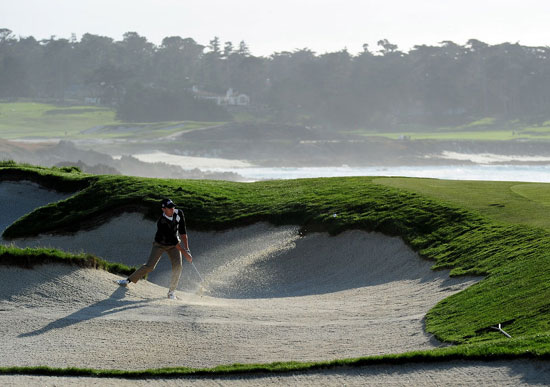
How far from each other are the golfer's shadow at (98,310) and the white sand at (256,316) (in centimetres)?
4

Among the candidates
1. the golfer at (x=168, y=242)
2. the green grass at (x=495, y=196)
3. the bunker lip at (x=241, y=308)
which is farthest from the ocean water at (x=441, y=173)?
the golfer at (x=168, y=242)

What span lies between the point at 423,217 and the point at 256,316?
29.4 ft

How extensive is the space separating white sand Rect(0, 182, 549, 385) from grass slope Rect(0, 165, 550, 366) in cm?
73

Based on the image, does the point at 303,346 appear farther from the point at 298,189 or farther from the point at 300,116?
the point at 300,116

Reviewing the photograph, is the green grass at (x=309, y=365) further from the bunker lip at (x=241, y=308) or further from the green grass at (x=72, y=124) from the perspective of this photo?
the green grass at (x=72, y=124)

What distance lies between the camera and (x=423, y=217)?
23562 mm

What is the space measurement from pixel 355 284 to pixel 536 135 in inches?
6418

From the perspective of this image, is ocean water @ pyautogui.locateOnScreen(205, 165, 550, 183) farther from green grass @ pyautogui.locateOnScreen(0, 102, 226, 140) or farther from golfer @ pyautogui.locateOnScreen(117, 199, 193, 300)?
golfer @ pyautogui.locateOnScreen(117, 199, 193, 300)

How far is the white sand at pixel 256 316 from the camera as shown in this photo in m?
11.9

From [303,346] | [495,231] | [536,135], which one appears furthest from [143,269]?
[536,135]

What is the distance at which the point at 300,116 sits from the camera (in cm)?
19100

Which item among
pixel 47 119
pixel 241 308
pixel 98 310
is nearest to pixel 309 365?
pixel 241 308

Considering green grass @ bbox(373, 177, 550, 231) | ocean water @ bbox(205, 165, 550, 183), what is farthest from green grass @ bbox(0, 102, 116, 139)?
green grass @ bbox(373, 177, 550, 231)

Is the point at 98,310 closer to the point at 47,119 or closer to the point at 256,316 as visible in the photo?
the point at 256,316
